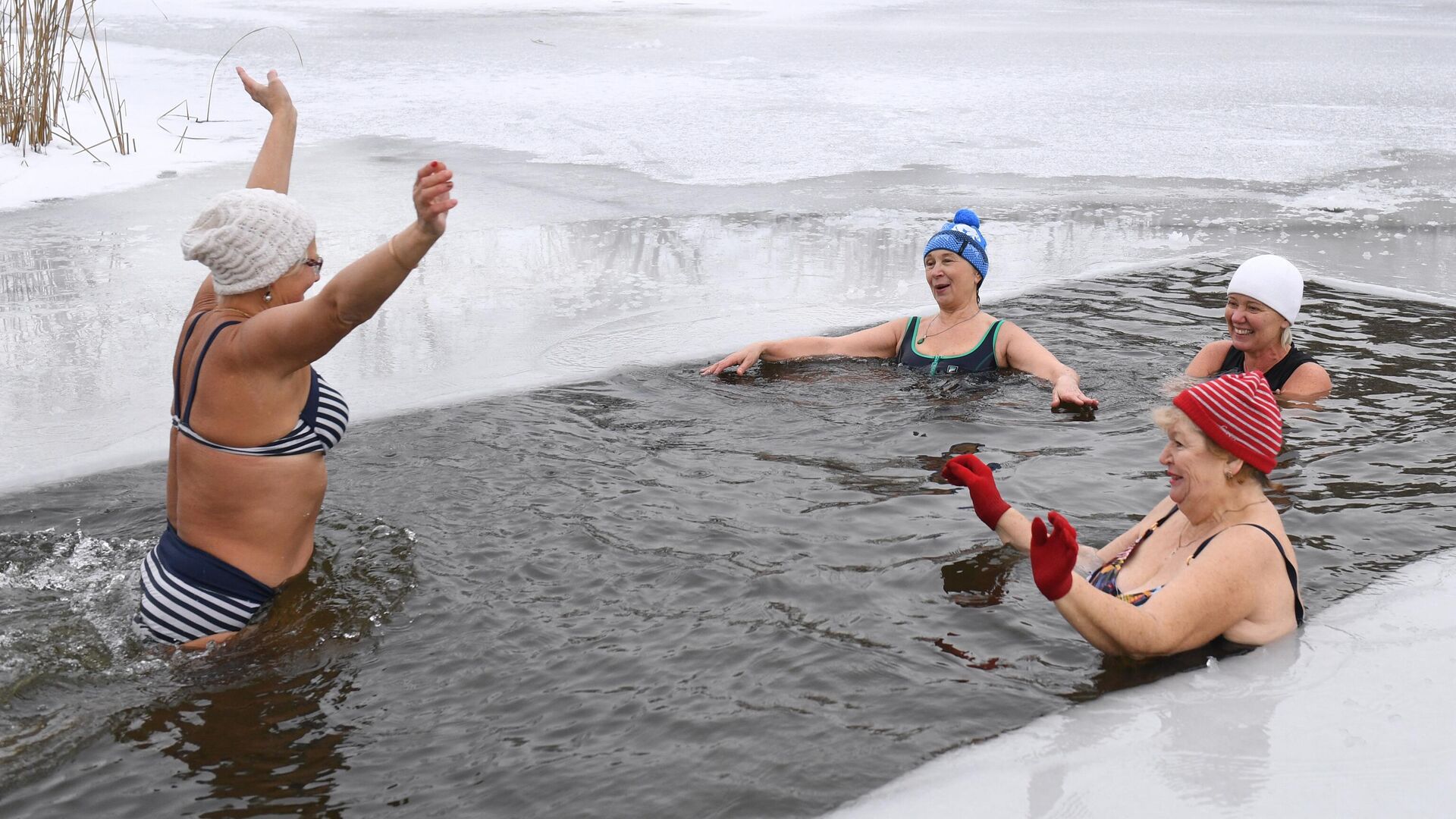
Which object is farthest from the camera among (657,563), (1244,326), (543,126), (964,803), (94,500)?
(543,126)

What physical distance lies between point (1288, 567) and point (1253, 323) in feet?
7.69

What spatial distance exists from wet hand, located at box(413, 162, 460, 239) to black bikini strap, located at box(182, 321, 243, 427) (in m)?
0.77

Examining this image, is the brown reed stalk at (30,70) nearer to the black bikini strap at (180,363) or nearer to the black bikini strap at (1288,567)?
the black bikini strap at (180,363)

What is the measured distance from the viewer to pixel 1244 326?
5613 mm

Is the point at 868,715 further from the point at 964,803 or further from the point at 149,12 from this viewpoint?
the point at 149,12

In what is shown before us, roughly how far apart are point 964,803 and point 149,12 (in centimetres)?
Result: 1884

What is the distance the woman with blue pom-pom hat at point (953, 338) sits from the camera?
624 centimetres

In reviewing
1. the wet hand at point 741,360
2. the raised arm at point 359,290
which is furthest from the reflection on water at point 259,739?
the wet hand at point 741,360

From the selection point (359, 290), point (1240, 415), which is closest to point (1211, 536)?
point (1240, 415)

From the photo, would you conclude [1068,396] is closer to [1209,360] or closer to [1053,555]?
[1209,360]

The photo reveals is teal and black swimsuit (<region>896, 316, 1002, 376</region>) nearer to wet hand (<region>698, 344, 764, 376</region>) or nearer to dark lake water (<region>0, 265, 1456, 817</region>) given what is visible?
dark lake water (<region>0, 265, 1456, 817</region>)

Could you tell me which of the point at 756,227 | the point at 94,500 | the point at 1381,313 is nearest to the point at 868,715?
the point at 94,500

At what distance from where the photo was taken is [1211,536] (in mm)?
3445

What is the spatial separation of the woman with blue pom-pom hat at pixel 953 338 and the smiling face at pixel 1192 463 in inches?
104
